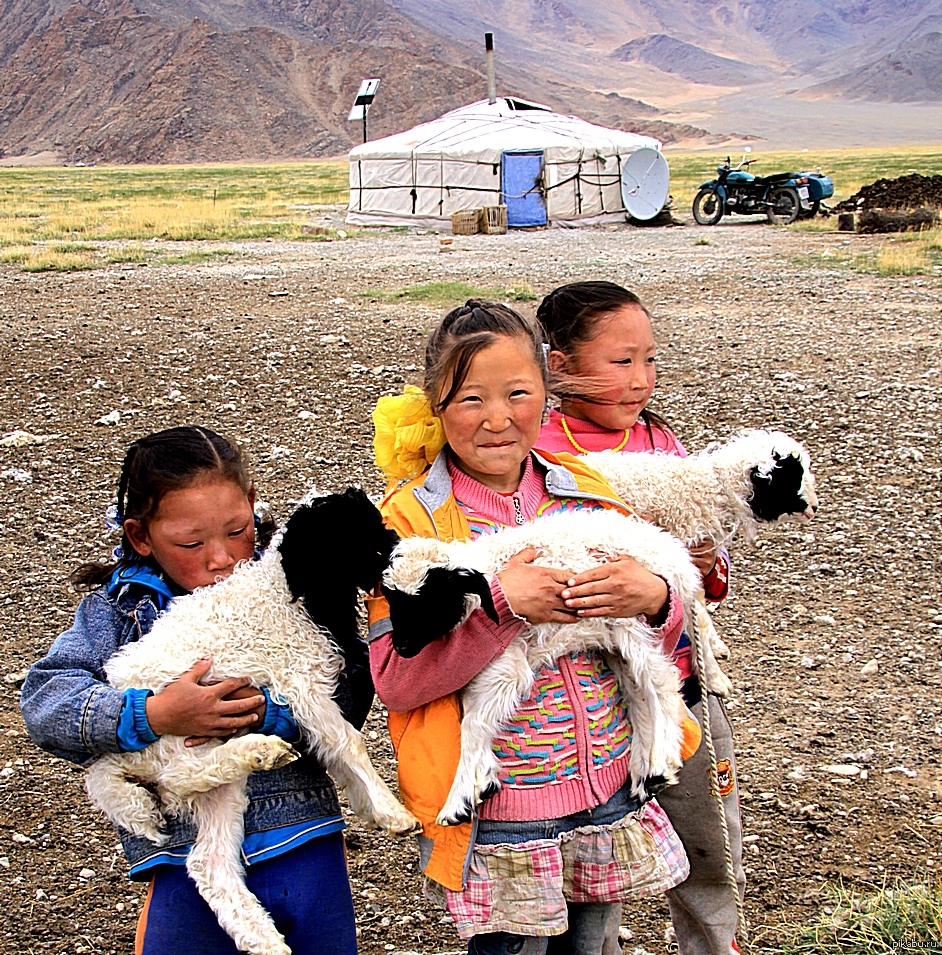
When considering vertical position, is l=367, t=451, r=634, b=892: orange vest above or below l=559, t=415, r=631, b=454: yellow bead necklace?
below

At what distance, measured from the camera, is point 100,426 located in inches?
263

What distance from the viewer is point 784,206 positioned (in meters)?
21.1

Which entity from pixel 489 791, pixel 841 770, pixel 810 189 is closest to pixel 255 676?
pixel 489 791

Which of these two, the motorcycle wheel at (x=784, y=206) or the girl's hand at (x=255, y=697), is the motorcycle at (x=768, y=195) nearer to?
the motorcycle wheel at (x=784, y=206)

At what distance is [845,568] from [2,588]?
3.78 meters

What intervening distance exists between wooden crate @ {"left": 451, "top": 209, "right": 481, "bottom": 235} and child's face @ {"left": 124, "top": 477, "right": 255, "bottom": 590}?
20.5 meters

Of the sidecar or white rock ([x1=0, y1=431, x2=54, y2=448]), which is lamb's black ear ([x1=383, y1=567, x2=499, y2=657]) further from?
the sidecar

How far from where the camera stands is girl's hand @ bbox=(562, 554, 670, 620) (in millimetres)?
1733

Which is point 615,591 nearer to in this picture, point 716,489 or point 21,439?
point 716,489

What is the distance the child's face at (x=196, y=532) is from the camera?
1.93 metres

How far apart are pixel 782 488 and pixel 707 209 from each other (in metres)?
21.6

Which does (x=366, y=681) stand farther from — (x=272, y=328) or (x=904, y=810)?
(x=272, y=328)

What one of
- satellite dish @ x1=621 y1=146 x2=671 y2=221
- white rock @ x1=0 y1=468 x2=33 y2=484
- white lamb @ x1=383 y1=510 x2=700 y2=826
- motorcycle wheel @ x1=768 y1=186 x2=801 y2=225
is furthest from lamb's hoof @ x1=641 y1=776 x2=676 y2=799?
satellite dish @ x1=621 y1=146 x2=671 y2=221

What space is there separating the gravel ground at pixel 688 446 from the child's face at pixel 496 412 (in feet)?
4.79
